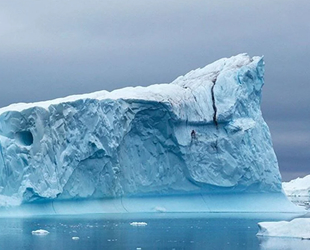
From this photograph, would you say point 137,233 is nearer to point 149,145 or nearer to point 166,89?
point 149,145

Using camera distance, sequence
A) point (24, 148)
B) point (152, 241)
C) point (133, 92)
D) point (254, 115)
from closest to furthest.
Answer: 1. point (152, 241)
2. point (24, 148)
3. point (133, 92)
4. point (254, 115)

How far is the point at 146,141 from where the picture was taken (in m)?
28.1

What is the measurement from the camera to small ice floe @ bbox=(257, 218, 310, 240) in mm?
20703

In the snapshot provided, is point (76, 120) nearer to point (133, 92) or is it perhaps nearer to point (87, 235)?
point (133, 92)

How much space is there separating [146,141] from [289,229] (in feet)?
26.9

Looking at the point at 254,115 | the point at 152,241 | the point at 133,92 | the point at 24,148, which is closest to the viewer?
the point at 152,241

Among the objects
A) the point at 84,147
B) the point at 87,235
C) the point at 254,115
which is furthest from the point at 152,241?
the point at 254,115

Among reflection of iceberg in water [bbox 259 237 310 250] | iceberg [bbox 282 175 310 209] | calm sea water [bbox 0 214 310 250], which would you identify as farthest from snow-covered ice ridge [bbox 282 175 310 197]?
reflection of iceberg in water [bbox 259 237 310 250]

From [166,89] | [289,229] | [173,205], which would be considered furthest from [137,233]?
[166,89]

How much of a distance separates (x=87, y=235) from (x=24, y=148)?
19.5 ft

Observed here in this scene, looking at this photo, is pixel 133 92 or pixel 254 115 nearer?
pixel 133 92

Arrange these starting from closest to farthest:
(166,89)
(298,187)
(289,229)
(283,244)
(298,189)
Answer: (283,244), (289,229), (166,89), (298,189), (298,187)

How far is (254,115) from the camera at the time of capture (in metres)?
30.2

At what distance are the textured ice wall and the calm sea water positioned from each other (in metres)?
1.17
